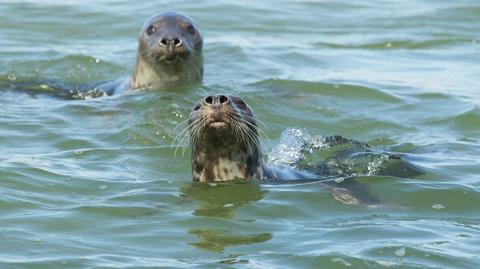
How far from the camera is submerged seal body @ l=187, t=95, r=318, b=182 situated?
8.80 meters

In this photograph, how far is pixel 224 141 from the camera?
30.0 ft

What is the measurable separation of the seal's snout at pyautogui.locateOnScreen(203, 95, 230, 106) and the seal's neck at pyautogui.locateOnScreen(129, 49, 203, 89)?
169 inches

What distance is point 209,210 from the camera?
28.8ft

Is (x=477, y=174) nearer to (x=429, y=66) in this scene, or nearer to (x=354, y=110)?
(x=354, y=110)

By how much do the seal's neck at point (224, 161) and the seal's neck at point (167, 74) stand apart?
12.6ft

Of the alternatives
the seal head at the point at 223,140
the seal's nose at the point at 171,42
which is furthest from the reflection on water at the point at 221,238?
the seal's nose at the point at 171,42

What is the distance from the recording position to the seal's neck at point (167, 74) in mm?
13172

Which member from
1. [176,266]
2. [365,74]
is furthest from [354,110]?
[176,266]

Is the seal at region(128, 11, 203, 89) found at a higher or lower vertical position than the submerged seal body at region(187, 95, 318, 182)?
higher

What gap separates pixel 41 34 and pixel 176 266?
11053mm

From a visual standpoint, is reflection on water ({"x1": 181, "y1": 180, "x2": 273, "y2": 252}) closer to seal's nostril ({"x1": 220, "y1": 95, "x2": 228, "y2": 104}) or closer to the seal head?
the seal head

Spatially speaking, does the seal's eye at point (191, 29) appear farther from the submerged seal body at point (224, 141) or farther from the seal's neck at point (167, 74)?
the submerged seal body at point (224, 141)

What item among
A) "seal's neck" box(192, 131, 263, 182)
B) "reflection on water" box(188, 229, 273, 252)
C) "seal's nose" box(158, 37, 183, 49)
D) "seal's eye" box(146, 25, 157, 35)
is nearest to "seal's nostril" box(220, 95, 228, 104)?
"seal's neck" box(192, 131, 263, 182)

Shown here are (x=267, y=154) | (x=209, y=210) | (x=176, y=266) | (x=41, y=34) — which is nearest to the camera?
(x=176, y=266)
